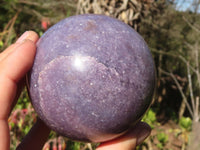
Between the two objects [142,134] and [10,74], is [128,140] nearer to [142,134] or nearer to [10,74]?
[142,134]

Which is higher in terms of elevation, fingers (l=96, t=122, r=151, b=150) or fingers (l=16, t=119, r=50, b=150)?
fingers (l=96, t=122, r=151, b=150)

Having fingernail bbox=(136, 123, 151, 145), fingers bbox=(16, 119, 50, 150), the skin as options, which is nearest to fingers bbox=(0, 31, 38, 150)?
the skin

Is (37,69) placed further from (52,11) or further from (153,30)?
(153,30)

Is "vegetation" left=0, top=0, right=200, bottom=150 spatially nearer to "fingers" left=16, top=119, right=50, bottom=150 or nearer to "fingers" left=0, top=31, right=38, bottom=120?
"fingers" left=16, top=119, right=50, bottom=150

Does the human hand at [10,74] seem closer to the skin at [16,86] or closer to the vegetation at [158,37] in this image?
the skin at [16,86]

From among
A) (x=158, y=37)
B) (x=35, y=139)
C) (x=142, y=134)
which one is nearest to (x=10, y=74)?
(x=35, y=139)

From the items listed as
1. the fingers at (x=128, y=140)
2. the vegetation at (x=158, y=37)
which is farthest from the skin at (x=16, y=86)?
the vegetation at (x=158, y=37)

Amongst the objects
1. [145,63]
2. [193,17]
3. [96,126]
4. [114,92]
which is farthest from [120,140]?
[193,17]
